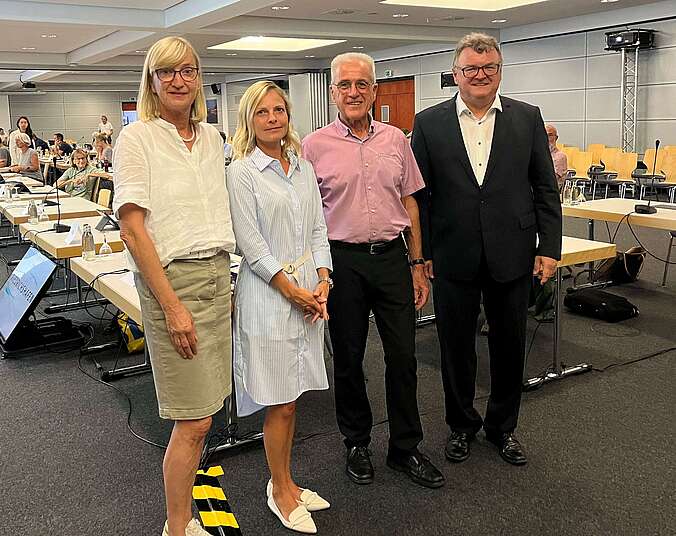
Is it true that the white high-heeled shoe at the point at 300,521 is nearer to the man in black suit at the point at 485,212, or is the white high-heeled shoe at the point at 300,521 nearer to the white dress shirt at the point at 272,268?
the white dress shirt at the point at 272,268

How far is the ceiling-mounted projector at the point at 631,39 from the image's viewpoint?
10.5 m

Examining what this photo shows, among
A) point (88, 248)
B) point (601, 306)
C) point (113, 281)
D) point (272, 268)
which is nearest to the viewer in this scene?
point (272, 268)

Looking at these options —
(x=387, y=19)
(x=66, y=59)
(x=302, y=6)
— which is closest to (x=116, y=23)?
(x=302, y=6)

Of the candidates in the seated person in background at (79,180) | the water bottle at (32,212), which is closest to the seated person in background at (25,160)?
the seated person in background at (79,180)

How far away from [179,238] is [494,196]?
4.05 ft

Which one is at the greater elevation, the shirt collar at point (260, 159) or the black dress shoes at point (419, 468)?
the shirt collar at point (260, 159)

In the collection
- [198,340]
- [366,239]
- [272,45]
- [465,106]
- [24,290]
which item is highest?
[272,45]

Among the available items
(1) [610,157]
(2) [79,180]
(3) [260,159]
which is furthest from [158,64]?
(1) [610,157]

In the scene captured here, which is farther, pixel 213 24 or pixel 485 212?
pixel 213 24

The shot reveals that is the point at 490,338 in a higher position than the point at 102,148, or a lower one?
lower

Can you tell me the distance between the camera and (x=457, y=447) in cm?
294

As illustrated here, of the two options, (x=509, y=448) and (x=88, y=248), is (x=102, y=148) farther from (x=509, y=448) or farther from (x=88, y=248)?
(x=509, y=448)

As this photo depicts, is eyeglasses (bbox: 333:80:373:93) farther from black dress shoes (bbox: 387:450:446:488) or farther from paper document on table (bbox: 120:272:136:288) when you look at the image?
paper document on table (bbox: 120:272:136:288)

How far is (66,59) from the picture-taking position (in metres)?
15.7
